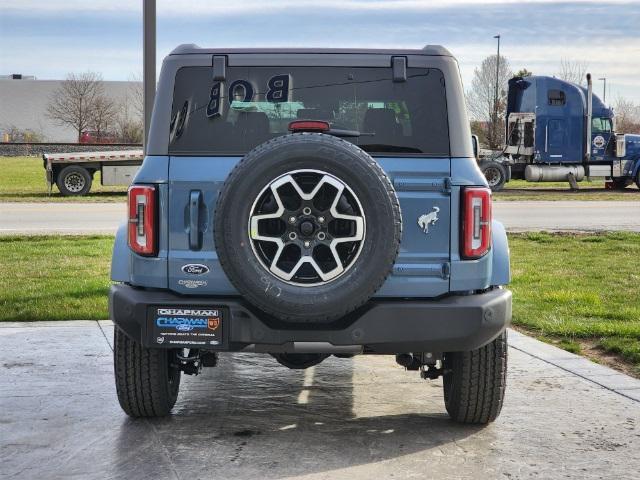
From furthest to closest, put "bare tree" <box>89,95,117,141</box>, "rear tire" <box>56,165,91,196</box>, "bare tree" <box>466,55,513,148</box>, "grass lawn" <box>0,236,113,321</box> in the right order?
"bare tree" <box>89,95,117,141</box> → "bare tree" <box>466,55,513,148</box> → "rear tire" <box>56,165,91,196</box> → "grass lawn" <box>0,236,113,321</box>

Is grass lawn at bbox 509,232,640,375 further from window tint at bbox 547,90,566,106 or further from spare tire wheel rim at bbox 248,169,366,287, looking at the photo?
window tint at bbox 547,90,566,106

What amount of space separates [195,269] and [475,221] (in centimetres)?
137

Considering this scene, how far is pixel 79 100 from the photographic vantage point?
72875mm

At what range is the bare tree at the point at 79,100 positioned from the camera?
72.6m

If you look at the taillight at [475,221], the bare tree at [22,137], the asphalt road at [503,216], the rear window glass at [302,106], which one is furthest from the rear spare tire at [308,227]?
the bare tree at [22,137]

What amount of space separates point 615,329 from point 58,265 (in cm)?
678

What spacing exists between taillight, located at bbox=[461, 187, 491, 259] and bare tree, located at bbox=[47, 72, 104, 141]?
67582 mm

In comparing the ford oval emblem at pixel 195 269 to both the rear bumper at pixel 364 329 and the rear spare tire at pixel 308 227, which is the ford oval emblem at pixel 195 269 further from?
the rear spare tire at pixel 308 227

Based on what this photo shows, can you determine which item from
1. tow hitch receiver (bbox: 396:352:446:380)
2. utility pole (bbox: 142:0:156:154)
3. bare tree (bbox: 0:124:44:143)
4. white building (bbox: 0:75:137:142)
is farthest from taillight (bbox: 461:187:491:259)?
white building (bbox: 0:75:137:142)

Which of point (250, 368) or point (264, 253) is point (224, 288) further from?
point (250, 368)

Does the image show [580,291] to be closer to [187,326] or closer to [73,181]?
[187,326]

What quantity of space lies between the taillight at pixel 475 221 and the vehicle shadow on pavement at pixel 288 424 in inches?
38.8

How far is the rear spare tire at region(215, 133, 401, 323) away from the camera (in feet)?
14.9

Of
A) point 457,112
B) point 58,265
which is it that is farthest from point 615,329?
point 58,265
